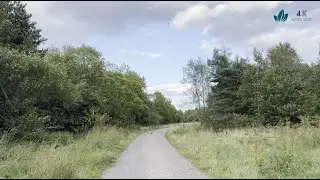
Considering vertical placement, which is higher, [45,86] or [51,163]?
[45,86]

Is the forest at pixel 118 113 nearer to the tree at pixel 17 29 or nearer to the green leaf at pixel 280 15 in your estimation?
the tree at pixel 17 29

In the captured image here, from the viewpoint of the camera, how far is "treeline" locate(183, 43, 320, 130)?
41.4 meters

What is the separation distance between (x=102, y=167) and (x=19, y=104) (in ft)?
35.2

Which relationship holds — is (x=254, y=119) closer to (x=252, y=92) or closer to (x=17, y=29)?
(x=252, y=92)

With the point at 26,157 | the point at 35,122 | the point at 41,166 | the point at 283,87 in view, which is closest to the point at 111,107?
the point at 283,87

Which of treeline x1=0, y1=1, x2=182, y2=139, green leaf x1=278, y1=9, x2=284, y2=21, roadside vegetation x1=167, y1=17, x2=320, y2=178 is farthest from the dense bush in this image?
green leaf x1=278, y1=9, x2=284, y2=21

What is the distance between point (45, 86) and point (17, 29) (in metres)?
9.52

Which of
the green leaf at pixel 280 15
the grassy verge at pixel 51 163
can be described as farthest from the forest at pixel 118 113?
the green leaf at pixel 280 15

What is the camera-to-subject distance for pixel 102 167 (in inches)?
605

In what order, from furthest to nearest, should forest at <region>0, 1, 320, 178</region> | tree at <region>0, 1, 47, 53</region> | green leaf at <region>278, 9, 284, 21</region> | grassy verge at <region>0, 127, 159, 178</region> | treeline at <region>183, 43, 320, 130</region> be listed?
treeline at <region>183, 43, 320, 130</region>
tree at <region>0, 1, 47, 53</region>
green leaf at <region>278, 9, 284, 21</region>
forest at <region>0, 1, 320, 178</region>
grassy verge at <region>0, 127, 159, 178</region>

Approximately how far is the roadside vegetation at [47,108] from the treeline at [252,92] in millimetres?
14582

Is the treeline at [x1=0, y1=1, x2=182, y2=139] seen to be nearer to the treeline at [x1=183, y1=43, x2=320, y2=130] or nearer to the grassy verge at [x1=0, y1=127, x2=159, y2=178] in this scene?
the grassy verge at [x1=0, y1=127, x2=159, y2=178]

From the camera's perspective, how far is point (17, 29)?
32.3 meters

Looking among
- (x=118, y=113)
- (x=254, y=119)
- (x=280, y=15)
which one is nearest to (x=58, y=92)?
(x=280, y=15)
